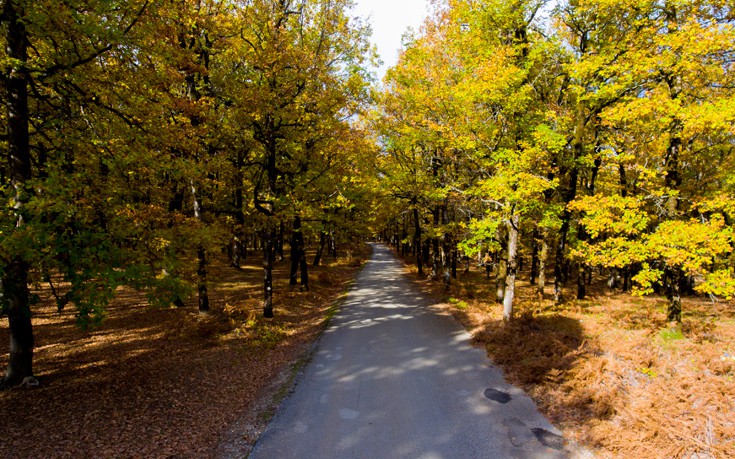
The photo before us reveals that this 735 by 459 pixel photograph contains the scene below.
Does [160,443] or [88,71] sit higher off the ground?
[88,71]

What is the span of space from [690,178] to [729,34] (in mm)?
13658

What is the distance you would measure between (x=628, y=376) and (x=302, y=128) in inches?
539

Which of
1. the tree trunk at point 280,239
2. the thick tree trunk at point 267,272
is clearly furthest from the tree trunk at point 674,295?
the tree trunk at point 280,239

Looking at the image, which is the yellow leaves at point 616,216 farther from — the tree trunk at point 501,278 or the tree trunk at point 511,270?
the tree trunk at point 501,278

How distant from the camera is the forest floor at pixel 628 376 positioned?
19.0 ft

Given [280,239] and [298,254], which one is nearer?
[298,254]

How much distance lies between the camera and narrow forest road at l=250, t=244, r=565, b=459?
5.89 m

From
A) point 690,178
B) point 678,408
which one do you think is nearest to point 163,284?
point 678,408

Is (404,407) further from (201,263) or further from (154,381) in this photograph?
(201,263)

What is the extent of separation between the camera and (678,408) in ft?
20.7

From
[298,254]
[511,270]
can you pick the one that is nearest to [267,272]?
[298,254]

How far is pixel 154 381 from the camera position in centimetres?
814

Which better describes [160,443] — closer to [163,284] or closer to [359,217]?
[163,284]

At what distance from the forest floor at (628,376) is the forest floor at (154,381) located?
6346 millimetres
